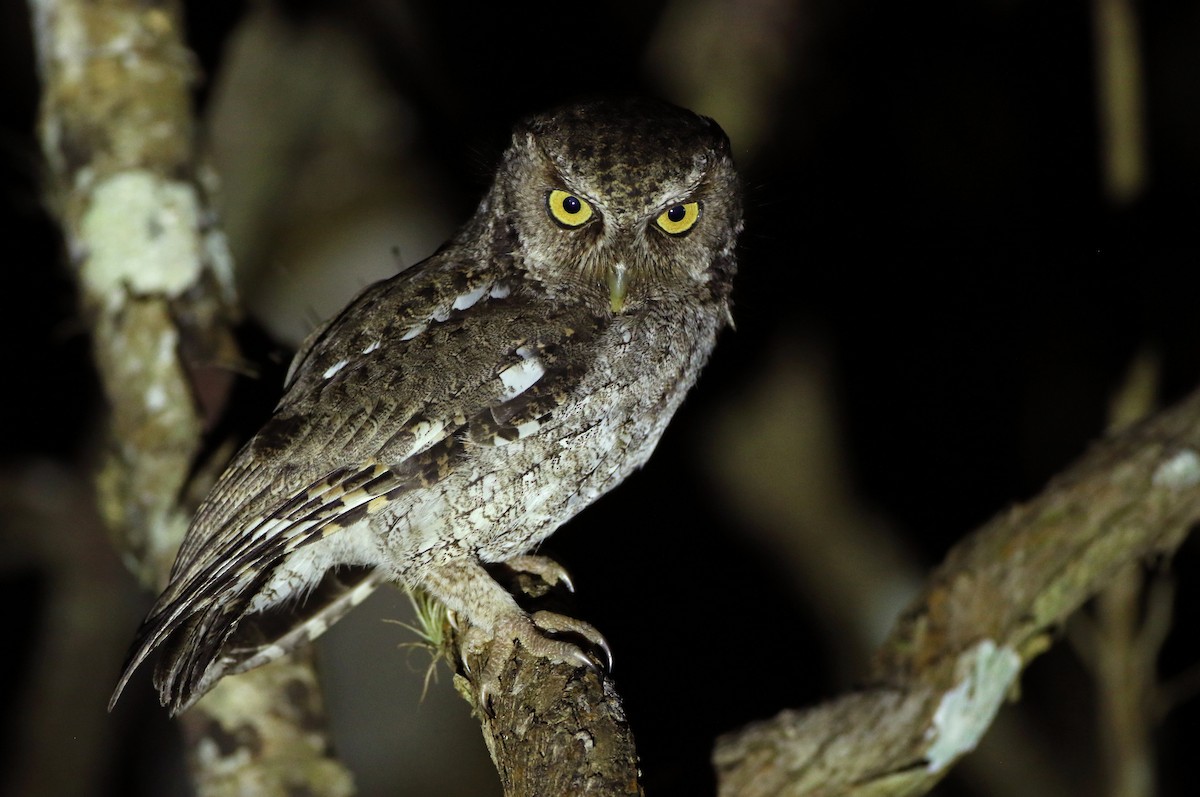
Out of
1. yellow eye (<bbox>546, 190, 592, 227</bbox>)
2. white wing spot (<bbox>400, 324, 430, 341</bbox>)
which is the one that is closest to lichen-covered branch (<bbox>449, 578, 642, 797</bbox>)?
white wing spot (<bbox>400, 324, 430, 341</bbox>)

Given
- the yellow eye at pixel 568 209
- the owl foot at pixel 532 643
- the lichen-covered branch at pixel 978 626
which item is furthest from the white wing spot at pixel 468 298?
the lichen-covered branch at pixel 978 626

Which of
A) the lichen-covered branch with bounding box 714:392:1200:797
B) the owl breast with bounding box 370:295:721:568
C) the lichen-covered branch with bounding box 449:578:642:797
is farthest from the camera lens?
the lichen-covered branch with bounding box 714:392:1200:797

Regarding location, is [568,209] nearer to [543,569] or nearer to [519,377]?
[519,377]

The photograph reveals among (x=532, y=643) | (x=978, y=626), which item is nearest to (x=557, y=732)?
(x=532, y=643)

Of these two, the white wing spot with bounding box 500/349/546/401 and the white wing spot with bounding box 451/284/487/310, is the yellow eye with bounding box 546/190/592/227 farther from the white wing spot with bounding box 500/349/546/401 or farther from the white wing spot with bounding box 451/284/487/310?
the white wing spot with bounding box 500/349/546/401

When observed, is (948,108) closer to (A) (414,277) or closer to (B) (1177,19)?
(B) (1177,19)

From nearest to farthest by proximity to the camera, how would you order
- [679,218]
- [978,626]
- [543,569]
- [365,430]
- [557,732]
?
[557,732], [365,430], [679,218], [978,626], [543,569]
